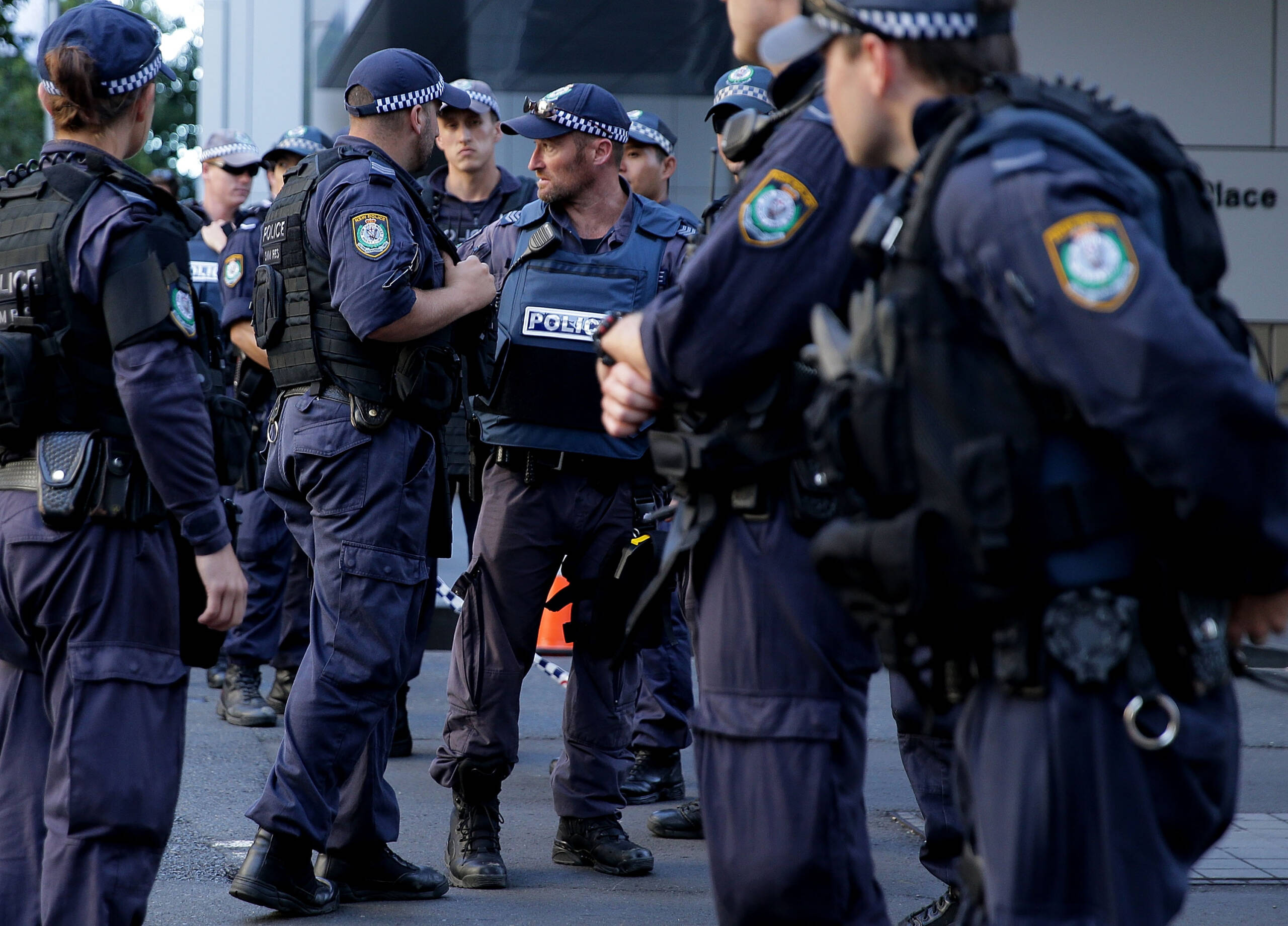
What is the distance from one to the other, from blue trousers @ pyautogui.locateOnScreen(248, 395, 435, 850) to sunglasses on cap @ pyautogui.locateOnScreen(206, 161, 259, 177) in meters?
4.39

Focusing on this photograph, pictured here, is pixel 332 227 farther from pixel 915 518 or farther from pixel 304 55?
pixel 304 55

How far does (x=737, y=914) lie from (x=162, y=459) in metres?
1.53

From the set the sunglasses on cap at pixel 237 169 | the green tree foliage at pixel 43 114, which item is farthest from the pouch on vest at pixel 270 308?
the green tree foliage at pixel 43 114

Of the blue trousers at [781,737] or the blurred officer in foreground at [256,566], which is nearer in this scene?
the blue trousers at [781,737]

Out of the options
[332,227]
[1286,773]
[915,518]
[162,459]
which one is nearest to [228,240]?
[332,227]

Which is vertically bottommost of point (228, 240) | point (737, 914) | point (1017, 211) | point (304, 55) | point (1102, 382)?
point (737, 914)

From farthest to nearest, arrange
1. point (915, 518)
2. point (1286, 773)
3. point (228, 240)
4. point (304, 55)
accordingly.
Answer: point (304, 55)
point (228, 240)
point (1286, 773)
point (915, 518)

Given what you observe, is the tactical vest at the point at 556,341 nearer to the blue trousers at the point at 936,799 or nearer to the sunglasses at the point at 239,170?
the blue trousers at the point at 936,799

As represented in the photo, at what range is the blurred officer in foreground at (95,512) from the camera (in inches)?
122

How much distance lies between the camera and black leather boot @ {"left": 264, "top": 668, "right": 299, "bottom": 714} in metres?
6.77

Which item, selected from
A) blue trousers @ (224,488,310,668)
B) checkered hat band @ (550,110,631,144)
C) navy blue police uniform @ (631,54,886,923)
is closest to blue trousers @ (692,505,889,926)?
navy blue police uniform @ (631,54,886,923)

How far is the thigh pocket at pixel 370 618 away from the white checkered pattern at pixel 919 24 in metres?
2.46

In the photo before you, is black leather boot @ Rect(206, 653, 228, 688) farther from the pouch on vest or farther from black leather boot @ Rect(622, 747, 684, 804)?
the pouch on vest

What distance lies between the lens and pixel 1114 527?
6.35 feet
